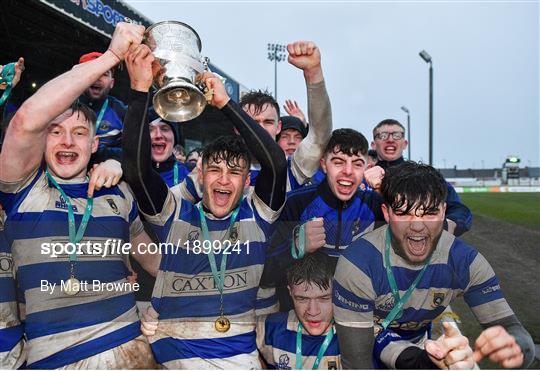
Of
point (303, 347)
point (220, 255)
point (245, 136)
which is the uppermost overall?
point (245, 136)

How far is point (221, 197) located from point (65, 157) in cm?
81

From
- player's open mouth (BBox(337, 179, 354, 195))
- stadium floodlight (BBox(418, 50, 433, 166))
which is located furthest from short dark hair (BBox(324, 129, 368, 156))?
stadium floodlight (BBox(418, 50, 433, 166))

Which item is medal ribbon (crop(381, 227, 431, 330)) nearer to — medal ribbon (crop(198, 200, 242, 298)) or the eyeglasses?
medal ribbon (crop(198, 200, 242, 298))

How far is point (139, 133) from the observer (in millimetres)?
2174

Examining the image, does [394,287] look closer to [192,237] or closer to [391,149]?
[192,237]

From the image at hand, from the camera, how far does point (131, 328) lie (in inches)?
93.7

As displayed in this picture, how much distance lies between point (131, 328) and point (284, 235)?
0.97 meters

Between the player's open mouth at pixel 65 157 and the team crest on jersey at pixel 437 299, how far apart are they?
1.96m

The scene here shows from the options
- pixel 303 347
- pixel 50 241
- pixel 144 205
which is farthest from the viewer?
pixel 303 347

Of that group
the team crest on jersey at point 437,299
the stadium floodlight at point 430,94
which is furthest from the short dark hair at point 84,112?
the stadium floodlight at point 430,94

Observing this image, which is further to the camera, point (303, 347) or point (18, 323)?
point (303, 347)

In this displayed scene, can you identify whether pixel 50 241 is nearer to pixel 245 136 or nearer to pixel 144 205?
pixel 144 205

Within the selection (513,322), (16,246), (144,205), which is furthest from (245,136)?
(513,322)

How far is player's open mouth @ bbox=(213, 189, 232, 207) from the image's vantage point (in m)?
2.42
